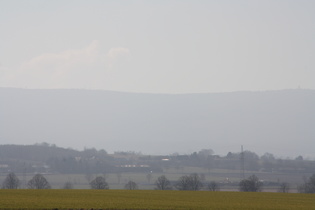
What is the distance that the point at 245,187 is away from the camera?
5802 inches

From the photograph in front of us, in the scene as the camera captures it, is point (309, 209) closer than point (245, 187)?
Yes

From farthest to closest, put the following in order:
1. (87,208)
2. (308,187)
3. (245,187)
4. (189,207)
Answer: (308,187) < (245,187) < (189,207) < (87,208)

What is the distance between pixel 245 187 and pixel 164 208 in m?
87.2

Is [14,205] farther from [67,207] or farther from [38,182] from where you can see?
[38,182]

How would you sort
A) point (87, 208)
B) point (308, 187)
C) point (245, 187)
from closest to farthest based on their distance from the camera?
point (87, 208) < point (245, 187) < point (308, 187)

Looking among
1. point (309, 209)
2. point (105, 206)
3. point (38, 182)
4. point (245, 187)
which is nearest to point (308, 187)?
point (245, 187)

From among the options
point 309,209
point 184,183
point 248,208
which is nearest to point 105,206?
point 248,208

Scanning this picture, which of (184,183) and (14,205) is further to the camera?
(184,183)

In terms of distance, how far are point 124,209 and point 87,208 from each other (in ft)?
11.8

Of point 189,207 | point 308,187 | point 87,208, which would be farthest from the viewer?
point 308,187

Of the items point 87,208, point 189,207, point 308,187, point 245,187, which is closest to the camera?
point 87,208

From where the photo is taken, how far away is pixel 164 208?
206 ft

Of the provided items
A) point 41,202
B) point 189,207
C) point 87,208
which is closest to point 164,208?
point 189,207

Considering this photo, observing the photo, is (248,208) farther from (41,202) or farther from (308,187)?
(308,187)
